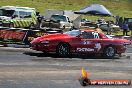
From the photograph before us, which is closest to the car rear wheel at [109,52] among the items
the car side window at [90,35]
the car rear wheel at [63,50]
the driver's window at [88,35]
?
the car side window at [90,35]

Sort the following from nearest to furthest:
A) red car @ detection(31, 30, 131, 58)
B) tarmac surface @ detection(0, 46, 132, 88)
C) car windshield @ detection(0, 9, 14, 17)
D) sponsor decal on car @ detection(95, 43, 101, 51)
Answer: tarmac surface @ detection(0, 46, 132, 88) → red car @ detection(31, 30, 131, 58) → sponsor decal on car @ detection(95, 43, 101, 51) → car windshield @ detection(0, 9, 14, 17)

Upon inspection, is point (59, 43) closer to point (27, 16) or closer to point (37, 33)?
point (37, 33)

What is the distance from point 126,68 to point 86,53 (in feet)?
12.5

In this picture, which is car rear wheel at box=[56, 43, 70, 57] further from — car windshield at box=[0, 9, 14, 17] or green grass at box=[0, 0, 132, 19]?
green grass at box=[0, 0, 132, 19]

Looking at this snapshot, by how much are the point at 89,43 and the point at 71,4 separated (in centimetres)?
6474

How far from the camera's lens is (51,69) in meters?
14.8

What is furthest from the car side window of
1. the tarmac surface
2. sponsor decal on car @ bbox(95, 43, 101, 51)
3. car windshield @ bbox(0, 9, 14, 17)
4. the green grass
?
the green grass

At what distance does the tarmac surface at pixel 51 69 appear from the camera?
12.0 m

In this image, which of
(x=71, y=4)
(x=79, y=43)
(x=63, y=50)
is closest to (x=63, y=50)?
(x=63, y=50)

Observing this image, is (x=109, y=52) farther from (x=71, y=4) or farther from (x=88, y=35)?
(x=71, y=4)

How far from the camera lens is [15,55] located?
18.6 metres

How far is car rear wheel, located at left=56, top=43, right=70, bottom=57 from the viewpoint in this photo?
1917cm

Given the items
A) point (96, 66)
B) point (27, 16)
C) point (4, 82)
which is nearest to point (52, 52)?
point (96, 66)

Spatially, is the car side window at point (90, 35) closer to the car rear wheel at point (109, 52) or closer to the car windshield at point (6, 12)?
the car rear wheel at point (109, 52)
